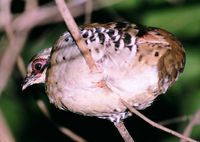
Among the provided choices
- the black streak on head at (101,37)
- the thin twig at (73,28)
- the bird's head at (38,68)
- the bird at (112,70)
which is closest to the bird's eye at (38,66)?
the bird's head at (38,68)

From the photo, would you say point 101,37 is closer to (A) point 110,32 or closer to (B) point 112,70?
(A) point 110,32

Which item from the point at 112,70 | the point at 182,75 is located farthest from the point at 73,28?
the point at 182,75

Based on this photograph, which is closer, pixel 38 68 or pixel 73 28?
pixel 73 28

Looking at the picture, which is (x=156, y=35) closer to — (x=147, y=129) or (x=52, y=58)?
(x=52, y=58)

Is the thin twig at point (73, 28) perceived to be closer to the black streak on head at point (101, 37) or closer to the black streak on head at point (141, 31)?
the black streak on head at point (101, 37)

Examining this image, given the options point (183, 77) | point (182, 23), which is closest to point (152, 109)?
point (183, 77)

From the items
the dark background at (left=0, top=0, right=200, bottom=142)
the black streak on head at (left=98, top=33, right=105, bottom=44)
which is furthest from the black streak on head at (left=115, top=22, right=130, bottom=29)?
the dark background at (left=0, top=0, right=200, bottom=142)
